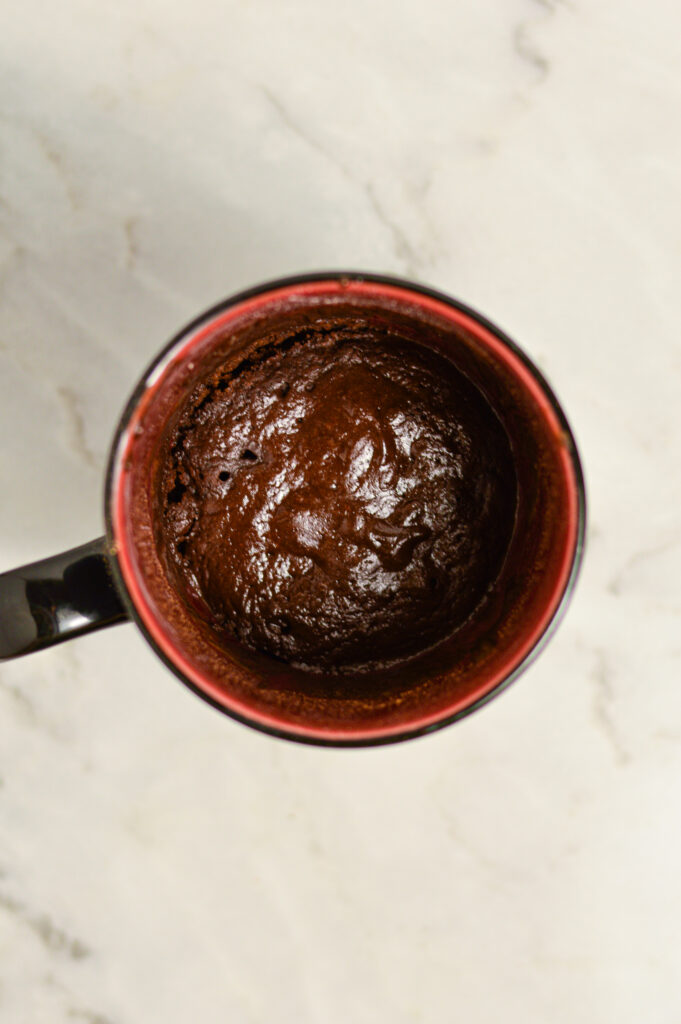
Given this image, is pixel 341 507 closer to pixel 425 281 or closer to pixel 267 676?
pixel 267 676

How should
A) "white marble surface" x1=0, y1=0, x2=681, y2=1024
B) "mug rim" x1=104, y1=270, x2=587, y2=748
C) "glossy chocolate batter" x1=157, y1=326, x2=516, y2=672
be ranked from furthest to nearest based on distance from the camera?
"white marble surface" x1=0, y1=0, x2=681, y2=1024 < "glossy chocolate batter" x1=157, y1=326, x2=516, y2=672 < "mug rim" x1=104, y1=270, x2=587, y2=748

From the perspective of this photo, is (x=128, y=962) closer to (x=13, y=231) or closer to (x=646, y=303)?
(x=13, y=231)

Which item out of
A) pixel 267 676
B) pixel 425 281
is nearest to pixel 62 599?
pixel 267 676

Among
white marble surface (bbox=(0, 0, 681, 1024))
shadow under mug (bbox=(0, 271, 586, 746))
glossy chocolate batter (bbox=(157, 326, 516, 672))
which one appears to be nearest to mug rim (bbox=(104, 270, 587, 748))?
shadow under mug (bbox=(0, 271, 586, 746))

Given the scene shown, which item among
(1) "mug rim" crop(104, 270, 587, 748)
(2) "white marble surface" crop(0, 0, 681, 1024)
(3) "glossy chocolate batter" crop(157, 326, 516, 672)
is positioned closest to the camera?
(1) "mug rim" crop(104, 270, 587, 748)

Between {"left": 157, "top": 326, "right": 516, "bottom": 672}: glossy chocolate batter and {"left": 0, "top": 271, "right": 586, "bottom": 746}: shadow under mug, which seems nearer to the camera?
{"left": 0, "top": 271, "right": 586, "bottom": 746}: shadow under mug

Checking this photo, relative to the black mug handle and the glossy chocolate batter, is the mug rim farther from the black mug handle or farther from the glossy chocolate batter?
the glossy chocolate batter

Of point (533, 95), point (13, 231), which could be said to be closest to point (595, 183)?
point (533, 95)

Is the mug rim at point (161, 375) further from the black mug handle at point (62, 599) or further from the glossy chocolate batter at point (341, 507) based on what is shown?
the glossy chocolate batter at point (341, 507)
